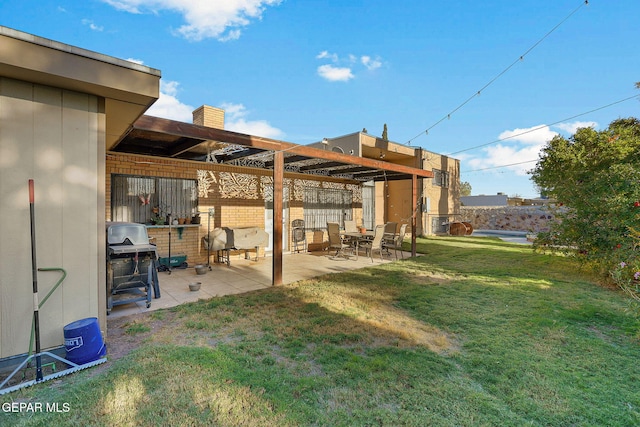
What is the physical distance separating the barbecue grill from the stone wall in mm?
21395

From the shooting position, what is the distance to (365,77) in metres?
10.5

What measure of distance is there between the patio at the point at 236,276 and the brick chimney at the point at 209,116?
3.61 metres

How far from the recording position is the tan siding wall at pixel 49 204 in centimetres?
247

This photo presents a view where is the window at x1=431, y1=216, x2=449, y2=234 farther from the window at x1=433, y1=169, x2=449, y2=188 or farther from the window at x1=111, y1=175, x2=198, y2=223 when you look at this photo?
the window at x1=111, y1=175, x2=198, y2=223

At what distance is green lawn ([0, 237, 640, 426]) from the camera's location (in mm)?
1974

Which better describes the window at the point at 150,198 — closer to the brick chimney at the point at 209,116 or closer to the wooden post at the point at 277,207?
the brick chimney at the point at 209,116

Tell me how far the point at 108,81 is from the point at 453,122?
9.65m

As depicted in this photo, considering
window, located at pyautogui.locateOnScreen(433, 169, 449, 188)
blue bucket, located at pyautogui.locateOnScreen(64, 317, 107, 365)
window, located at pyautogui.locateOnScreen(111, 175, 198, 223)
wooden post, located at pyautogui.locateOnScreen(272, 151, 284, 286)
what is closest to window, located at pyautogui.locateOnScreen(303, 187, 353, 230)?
window, located at pyautogui.locateOnScreen(111, 175, 198, 223)

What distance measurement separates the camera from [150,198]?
651cm

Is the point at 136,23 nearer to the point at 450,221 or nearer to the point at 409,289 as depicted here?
the point at 409,289

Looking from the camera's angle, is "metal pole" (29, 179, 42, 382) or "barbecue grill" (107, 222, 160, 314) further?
"barbecue grill" (107, 222, 160, 314)

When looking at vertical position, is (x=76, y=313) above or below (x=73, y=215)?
below

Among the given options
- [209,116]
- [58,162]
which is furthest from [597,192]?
[209,116]

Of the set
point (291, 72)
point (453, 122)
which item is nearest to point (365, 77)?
point (291, 72)
